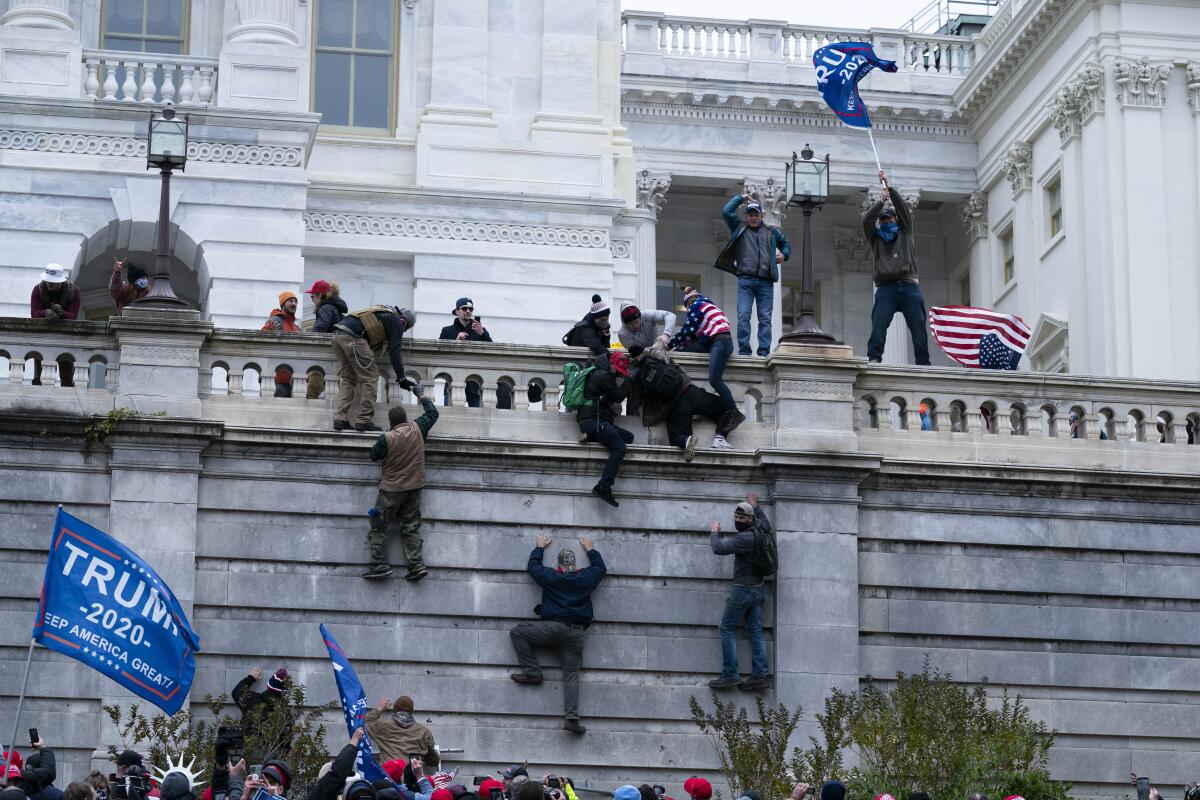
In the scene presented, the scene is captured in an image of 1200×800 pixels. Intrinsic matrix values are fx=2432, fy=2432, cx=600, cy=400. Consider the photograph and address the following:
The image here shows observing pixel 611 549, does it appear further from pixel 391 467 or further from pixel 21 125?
pixel 21 125

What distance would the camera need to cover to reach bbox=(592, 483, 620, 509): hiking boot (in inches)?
1121

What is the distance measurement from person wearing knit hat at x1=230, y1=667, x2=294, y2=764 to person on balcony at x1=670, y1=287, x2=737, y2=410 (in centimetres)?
619

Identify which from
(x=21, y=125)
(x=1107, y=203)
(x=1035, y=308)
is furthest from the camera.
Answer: (x=1035, y=308)

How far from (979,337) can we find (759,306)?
319cm

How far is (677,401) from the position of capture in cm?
2891

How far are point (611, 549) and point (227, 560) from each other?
4460mm

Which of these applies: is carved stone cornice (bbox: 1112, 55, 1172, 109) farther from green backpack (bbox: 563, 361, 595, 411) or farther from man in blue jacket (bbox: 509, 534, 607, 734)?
man in blue jacket (bbox: 509, 534, 607, 734)

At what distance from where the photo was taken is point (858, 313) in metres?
58.1

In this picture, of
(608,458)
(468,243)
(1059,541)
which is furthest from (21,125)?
(1059,541)

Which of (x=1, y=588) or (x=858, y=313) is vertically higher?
(x=858, y=313)

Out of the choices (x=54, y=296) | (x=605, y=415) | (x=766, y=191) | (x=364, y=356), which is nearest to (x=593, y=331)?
(x=605, y=415)

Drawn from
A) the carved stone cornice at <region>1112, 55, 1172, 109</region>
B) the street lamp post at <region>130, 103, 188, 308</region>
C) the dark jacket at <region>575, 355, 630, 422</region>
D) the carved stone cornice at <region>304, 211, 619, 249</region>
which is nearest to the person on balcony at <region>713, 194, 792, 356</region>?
the dark jacket at <region>575, 355, 630, 422</region>

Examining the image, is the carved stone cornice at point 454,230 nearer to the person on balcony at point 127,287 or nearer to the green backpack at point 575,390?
the person on balcony at point 127,287

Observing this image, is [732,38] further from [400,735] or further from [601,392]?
[400,735]
